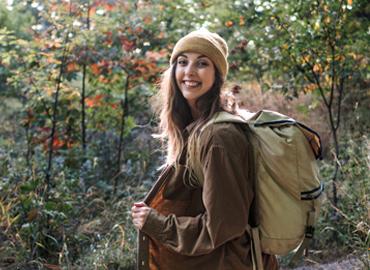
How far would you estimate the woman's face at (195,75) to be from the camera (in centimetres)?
241

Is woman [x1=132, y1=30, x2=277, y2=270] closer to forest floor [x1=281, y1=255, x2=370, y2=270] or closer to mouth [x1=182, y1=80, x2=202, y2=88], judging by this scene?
mouth [x1=182, y1=80, x2=202, y2=88]

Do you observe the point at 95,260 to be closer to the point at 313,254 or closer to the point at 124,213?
the point at 124,213

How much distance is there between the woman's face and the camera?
2.41 m

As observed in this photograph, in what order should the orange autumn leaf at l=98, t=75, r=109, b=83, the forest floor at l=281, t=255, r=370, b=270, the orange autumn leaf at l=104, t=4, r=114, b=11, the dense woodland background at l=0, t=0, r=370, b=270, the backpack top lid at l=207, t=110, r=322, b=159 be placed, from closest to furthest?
the backpack top lid at l=207, t=110, r=322, b=159
the forest floor at l=281, t=255, r=370, b=270
the dense woodland background at l=0, t=0, r=370, b=270
the orange autumn leaf at l=104, t=4, r=114, b=11
the orange autumn leaf at l=98, t=75, r=109, b=83

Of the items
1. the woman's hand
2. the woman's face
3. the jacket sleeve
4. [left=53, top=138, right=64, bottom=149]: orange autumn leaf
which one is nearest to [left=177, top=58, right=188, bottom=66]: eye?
the woman's face

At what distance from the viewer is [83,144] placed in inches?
295

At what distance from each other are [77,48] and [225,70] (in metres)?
4.61

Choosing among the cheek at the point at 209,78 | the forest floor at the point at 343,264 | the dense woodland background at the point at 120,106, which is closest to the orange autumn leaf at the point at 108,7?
the dense woodland background at the point at 120,106

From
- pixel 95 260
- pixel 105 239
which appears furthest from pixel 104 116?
pixel 95 260

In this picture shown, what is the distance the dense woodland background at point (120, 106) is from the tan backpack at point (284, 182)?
230 centimetres

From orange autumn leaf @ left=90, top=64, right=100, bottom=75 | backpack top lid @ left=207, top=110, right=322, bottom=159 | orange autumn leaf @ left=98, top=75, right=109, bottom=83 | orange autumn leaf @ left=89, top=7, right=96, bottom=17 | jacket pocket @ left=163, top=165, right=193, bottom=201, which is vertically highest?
orange autumn leaf @ left=89, top=7, right=96, bottom=17

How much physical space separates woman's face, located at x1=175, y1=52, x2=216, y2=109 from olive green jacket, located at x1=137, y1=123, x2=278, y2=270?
287mm

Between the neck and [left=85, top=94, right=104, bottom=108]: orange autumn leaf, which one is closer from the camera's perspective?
the neck

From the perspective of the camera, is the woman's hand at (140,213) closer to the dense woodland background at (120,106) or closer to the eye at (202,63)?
the eye at (202,63)
